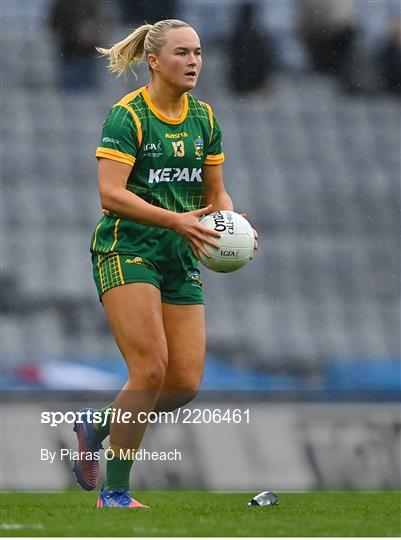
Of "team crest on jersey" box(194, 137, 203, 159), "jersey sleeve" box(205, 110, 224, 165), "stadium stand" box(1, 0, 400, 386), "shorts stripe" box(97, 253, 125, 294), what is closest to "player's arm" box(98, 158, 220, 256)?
"shorts stripe" box(97, 253, 125, 294)

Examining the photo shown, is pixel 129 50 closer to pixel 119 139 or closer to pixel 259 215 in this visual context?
pixel 119 139

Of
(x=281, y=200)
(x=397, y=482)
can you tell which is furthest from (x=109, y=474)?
(x=281, y=200)

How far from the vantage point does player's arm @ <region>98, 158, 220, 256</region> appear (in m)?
4.43

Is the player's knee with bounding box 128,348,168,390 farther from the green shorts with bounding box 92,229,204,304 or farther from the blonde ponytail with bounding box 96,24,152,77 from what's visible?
the blonde ponytail with bounding box 96,24,152,77

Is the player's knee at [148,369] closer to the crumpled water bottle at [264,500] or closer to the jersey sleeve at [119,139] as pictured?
the jersey sleeve at [119,139]

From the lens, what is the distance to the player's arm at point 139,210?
4434 mm

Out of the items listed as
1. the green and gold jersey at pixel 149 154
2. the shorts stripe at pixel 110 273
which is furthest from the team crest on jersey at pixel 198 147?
the shorts stripe at pixel 110 273

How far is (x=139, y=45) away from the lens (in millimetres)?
4891

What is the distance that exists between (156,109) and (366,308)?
24.2 ft

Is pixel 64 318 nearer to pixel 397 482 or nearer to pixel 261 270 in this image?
pixel 261 270

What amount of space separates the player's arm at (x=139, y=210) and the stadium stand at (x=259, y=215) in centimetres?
634

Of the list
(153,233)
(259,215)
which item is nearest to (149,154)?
(153,233)

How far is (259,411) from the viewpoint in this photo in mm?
8531

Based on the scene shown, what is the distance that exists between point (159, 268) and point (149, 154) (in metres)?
0.43
